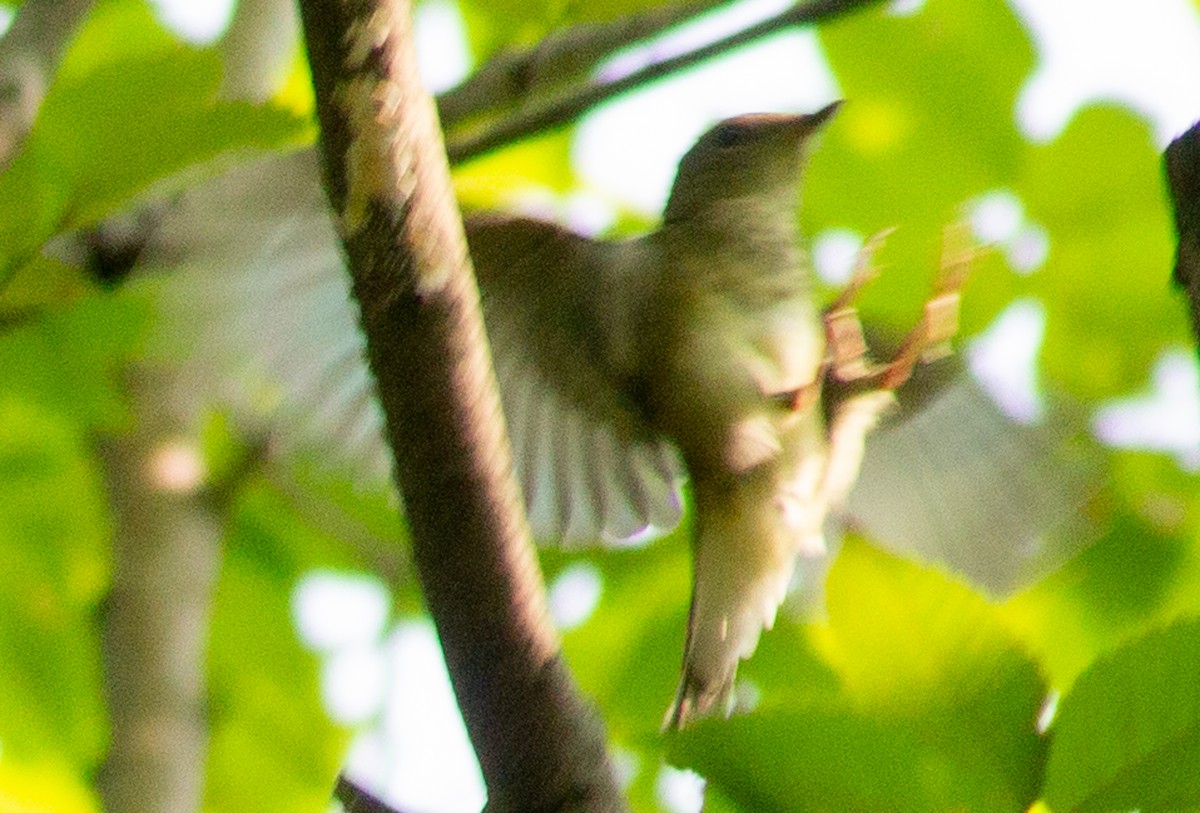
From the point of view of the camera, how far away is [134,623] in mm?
1884

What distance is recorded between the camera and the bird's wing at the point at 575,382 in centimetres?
205

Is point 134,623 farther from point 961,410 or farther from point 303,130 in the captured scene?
point 961,410

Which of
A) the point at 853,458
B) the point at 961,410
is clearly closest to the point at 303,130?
the point at 853,458

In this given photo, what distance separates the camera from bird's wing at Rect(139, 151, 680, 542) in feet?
6.27

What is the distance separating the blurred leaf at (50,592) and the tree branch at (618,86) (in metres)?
0.62

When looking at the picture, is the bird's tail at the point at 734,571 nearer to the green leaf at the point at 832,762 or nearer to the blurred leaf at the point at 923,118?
the blurred leaf at the point at 923,118

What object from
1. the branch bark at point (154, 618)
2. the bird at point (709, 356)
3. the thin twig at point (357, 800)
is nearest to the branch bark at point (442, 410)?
the thin twig at point (357, 800)

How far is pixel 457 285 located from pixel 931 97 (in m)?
1.06

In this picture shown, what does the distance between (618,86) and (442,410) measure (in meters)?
0.70

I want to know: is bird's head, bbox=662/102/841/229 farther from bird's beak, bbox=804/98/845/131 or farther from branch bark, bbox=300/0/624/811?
branch bark, bbox=300/0/624/811

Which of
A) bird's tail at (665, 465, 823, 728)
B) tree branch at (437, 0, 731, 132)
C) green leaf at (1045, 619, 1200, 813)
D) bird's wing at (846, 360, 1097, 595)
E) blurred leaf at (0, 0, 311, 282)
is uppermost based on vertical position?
blurred leaf at (0, 0, 311, 282)

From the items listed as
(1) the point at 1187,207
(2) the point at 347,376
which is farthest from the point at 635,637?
(1) the point at 1187,207

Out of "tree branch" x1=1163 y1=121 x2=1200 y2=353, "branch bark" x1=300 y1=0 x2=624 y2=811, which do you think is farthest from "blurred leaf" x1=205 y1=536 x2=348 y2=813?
"tree branch" x1=1163 y1=121 x2=1200 y2=353

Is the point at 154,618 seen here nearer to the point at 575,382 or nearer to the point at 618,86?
the point at 575,382
